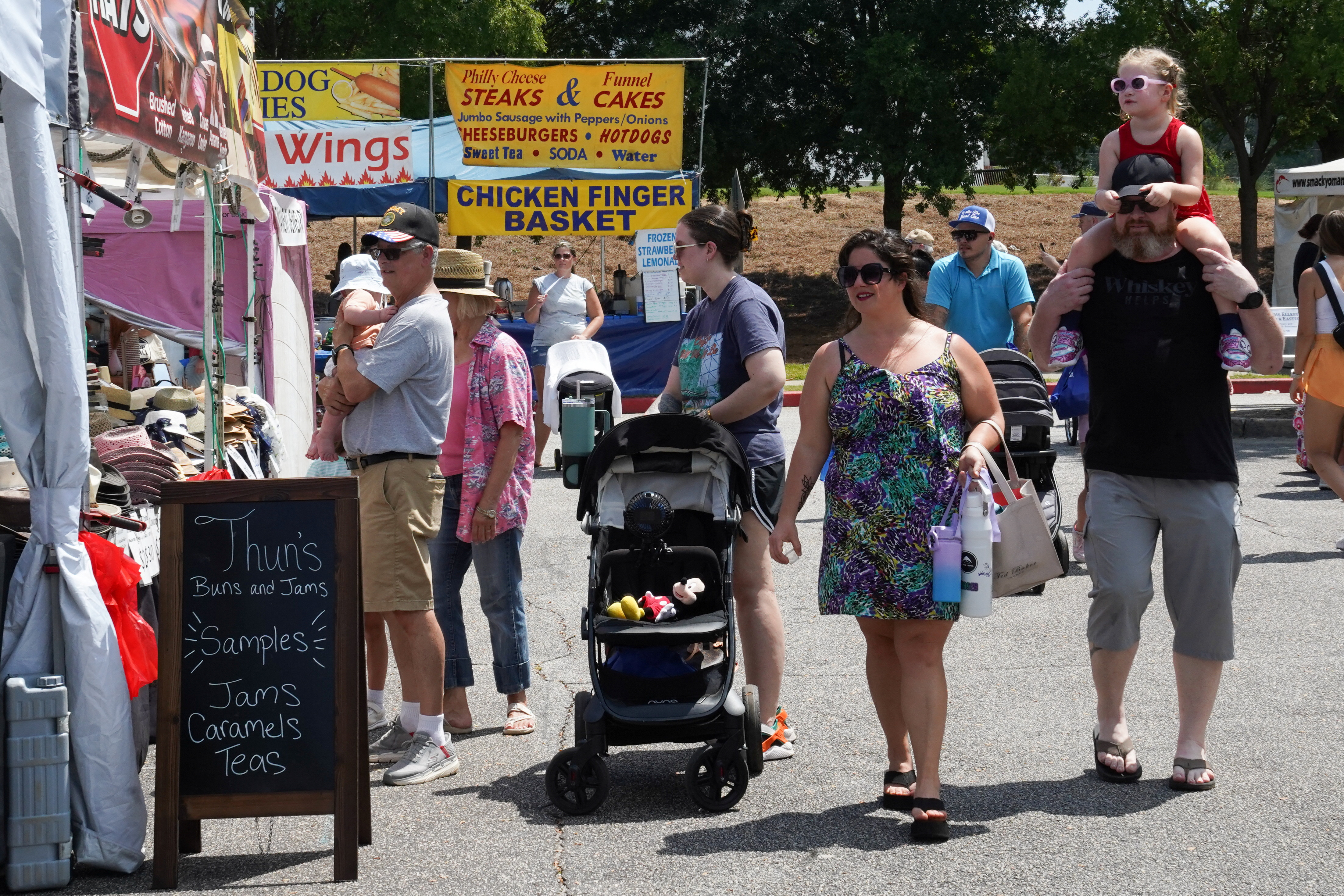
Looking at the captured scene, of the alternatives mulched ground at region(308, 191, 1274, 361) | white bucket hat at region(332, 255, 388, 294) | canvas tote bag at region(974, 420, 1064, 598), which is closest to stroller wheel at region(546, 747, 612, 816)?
canvas tote bag at region(974, 420, 1064, 598)

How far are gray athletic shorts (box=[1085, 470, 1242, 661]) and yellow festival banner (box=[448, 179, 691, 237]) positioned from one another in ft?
41.5

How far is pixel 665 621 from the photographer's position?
4.69 metres

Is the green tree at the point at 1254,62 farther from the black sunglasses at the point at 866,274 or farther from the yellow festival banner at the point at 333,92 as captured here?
the black sunglasses at the point at 866,274

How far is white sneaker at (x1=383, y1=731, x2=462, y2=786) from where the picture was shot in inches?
193

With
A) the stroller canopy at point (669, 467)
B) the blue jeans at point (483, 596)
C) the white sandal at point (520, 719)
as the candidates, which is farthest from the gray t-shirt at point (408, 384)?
the white sandal at point (520, 719)

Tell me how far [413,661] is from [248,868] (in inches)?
42.3

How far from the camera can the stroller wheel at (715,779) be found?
4484 mm

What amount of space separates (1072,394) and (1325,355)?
1420 mm

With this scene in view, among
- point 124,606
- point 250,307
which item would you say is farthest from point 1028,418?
point 250,307

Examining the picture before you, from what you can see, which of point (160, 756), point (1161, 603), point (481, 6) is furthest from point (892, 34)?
point (160, 756)

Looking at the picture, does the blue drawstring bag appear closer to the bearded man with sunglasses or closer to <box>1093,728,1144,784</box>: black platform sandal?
the bearded man with sunglasses

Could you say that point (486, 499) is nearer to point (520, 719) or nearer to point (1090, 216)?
point (520, 719)

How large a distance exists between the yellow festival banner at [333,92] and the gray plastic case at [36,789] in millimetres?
14715

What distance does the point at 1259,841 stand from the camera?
411 centimetres
